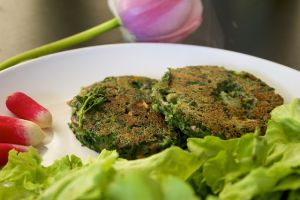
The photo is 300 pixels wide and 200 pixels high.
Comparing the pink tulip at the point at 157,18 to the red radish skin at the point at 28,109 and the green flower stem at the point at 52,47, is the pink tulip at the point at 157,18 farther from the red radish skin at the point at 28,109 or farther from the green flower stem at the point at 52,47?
the red radish skin at the point at 28,109

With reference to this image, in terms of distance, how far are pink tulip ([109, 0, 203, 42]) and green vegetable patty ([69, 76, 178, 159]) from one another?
0.29m

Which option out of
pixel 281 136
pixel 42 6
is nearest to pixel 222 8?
pixel 42 6

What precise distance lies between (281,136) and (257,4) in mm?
1606

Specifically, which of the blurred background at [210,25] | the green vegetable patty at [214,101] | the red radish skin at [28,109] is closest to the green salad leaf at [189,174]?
the green vegetable patty at [214,101]

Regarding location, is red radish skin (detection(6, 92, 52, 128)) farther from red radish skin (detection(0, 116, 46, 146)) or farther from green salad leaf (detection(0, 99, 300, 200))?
green salad leaf (detection(0, 99, 300, 200))

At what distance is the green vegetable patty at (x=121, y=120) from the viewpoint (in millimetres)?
1270

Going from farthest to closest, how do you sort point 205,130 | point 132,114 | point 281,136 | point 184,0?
point 184,0
point 132,114
point 205,130
point 281,136

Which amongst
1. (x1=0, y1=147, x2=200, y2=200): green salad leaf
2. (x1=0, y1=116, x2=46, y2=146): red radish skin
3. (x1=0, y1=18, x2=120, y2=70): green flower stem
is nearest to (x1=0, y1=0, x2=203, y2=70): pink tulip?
(x1=0, y1=18, x2=120, y2=70): green flower stem

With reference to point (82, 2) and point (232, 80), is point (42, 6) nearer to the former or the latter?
point (82, 2)

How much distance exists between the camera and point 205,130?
49.1 inches

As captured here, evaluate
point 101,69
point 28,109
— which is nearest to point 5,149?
point 28,109

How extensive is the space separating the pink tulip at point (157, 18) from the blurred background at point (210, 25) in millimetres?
434

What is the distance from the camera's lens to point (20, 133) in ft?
4.38

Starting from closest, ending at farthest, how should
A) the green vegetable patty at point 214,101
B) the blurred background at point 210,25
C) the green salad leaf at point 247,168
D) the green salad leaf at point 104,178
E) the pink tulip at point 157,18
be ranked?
1. the green salad leaf at point 104,178
2. the green salad leaf at point 247,168
3. the green vegetable patty at point 214,101
4. the pink tulip at point 157,18
5. the blurred background at point 210,25
